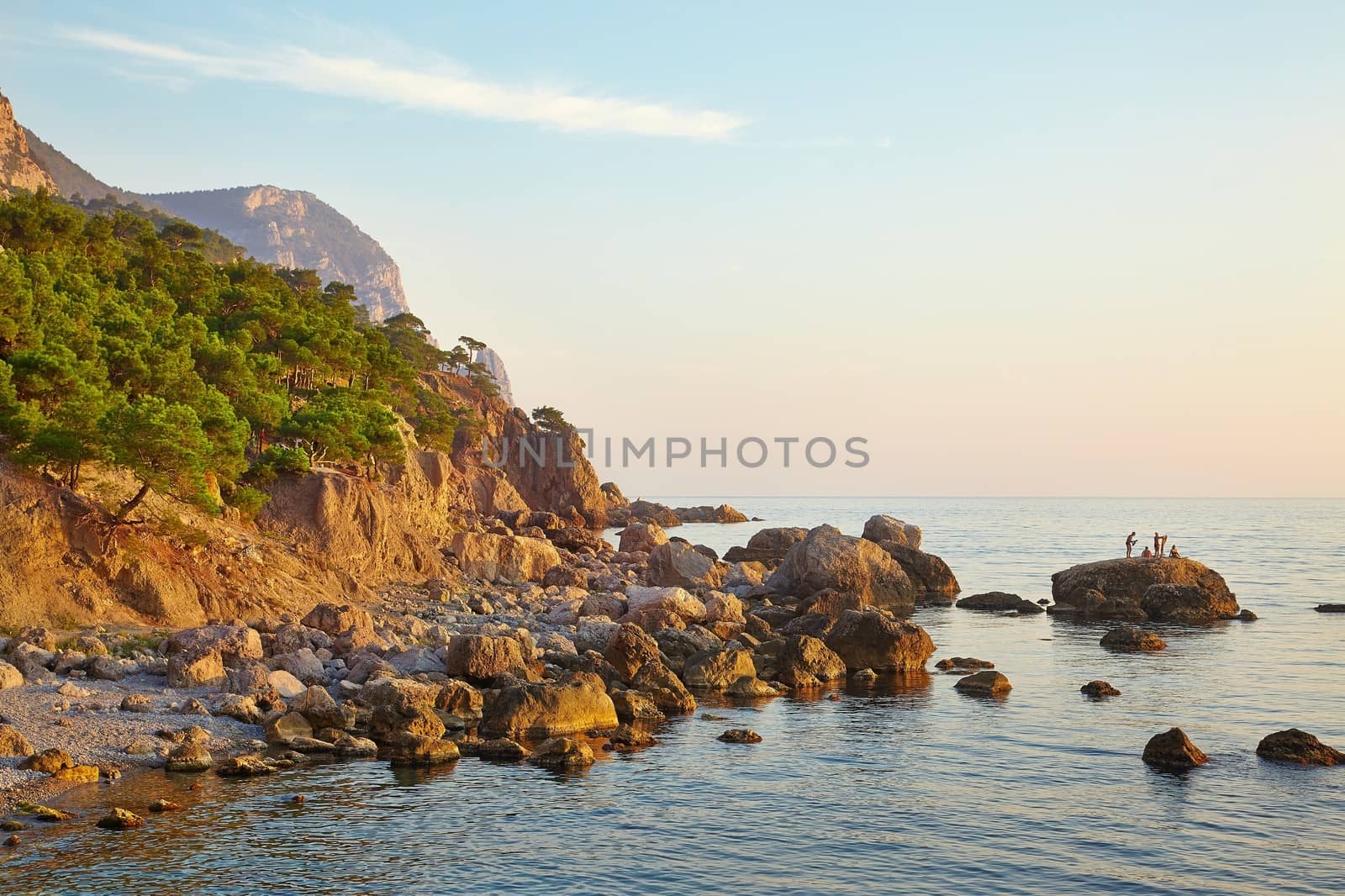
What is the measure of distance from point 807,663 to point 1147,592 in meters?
25.1

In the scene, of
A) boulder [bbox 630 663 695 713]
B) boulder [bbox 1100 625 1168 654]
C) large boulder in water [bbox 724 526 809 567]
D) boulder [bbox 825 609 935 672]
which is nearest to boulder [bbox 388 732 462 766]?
boulder [bbox 630 663 695 713]

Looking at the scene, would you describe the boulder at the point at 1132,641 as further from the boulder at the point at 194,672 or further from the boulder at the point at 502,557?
the boulder at the point at 194,672

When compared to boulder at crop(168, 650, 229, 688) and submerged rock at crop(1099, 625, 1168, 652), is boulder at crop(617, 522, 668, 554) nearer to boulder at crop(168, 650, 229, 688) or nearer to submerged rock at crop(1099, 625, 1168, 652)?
submerged rock at crop(1099, 625, 1168, 652)

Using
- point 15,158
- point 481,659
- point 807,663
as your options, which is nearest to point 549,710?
point 481,659

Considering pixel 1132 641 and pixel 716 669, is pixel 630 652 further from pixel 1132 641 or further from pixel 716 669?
pixel 1132 641

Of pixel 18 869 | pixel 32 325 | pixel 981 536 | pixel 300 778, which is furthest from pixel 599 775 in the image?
pixel 981 536

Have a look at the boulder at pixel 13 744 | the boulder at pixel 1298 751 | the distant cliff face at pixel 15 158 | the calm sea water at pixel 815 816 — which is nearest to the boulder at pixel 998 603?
the calm sea water at pixel 815 816

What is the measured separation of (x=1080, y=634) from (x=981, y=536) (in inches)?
3507

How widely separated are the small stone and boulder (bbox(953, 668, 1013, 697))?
22554 mm

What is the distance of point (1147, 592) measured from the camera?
167ft

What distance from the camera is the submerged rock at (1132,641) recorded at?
4022cm

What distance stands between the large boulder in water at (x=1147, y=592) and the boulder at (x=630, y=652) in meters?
28.2

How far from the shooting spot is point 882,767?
75.4 ft

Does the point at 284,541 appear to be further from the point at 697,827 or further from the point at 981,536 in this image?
the point at 981,536
